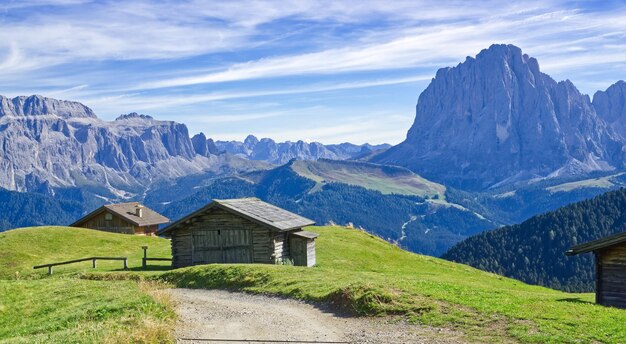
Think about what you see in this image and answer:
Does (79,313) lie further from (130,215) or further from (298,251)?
(130,215)

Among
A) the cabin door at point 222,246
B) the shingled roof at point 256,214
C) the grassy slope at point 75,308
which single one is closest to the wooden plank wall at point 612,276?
the shingled roof at point 256,214

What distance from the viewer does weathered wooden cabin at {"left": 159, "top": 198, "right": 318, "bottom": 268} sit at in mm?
53344

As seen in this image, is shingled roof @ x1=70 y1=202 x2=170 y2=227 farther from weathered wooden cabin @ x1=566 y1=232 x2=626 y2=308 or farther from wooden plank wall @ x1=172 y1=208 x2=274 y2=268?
weathered wooden cabin @ x1=566 y1=232 x2=626 y2=308

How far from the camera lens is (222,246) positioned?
179 ft

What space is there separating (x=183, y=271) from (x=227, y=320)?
53.3 feet

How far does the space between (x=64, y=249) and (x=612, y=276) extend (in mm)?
54574

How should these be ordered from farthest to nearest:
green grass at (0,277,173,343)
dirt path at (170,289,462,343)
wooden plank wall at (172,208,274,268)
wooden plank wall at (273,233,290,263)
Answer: wooden plank wall at (273,233,290,263) < wooden plank wall at (172,208,274,268) < dirt path at (170,289,462,343) < green grass at (0,277,173,343)

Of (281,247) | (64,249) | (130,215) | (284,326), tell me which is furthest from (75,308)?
(130,215)

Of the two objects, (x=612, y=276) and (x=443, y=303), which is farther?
(x=612, y=276)

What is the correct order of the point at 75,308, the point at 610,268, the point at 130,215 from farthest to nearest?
the point at 130,215
the point at 610,268
the point at 75,308

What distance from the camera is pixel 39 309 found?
31.8 m

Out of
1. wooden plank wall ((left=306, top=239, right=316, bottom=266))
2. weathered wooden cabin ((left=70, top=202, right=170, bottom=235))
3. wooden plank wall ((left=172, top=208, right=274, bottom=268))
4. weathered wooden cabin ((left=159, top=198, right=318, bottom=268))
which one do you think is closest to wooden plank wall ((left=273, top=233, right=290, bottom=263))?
weathered wooden cabin ((left=159, top=198, right=318, bottom=268))

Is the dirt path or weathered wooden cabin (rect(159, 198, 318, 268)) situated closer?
the dirt path

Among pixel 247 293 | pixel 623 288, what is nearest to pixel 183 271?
pixel 247 293
